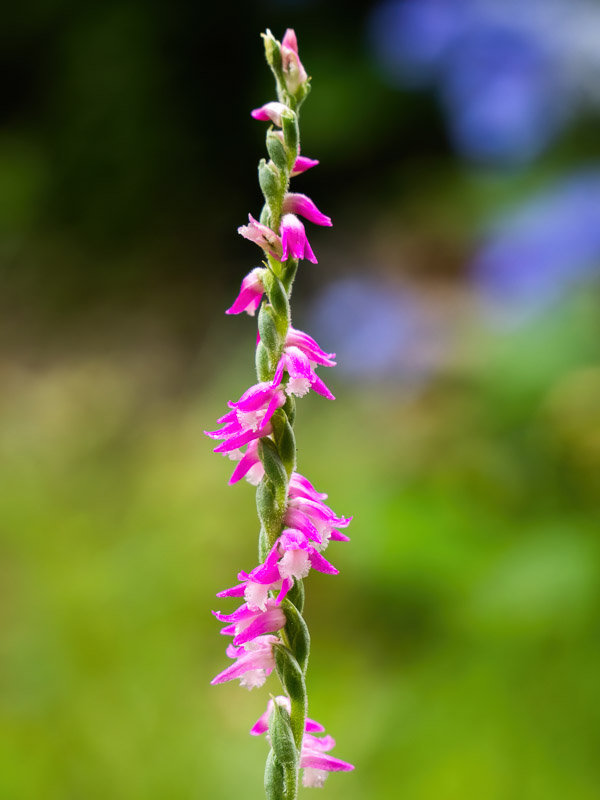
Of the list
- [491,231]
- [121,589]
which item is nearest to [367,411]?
[491,231]

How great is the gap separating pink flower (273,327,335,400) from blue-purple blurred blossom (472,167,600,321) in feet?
10.9

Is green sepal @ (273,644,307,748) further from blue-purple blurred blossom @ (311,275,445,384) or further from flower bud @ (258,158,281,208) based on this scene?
blue-purple blurred blossom @ (311,275,445,384)

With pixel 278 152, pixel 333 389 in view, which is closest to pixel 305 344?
pixel 278 152

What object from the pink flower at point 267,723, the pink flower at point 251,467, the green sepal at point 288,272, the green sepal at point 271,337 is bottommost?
the pink flower at point 267,723

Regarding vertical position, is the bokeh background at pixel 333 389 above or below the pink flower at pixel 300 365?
above

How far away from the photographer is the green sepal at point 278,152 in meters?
0.65

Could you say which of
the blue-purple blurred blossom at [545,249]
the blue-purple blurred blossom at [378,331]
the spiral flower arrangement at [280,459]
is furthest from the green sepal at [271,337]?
the blue-purple blurred blossom at [378,331]

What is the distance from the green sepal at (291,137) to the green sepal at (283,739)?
0.40 metres

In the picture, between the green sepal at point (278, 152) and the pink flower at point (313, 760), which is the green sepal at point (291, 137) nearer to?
the green sepal at point (278, 152)

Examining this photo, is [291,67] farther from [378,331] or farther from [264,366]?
[378,331]

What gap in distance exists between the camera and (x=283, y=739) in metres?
0.63

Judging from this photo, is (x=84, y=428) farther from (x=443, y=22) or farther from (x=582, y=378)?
(x=443, y=22)

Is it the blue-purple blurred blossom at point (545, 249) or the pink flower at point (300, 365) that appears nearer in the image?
the pink flower at point (300, 365)

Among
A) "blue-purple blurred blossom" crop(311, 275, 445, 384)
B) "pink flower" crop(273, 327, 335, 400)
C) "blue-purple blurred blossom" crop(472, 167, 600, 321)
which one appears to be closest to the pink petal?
"pink flower" crop(273, 327, 335, 400)
